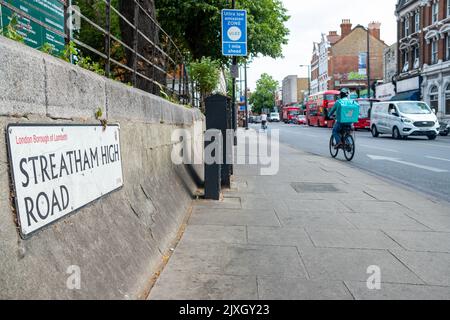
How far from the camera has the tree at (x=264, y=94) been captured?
425 feet

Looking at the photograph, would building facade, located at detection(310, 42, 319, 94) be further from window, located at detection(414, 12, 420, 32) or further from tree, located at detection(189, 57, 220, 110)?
tree, located at detection(189, 57, 220, 110)

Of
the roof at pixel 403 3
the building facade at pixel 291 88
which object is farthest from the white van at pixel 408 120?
the building facade at pixel 291 88

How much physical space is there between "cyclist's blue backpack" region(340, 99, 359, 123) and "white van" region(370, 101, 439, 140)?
10933 millimetres

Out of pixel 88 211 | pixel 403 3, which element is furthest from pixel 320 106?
pixel 88 211

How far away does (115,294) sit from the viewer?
2805 mm

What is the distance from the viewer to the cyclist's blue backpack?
12.6 metres

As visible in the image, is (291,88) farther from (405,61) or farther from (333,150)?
(333,150)

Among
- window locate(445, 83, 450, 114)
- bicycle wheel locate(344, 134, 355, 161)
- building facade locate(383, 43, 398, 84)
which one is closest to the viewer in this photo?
bicycle wheel locate(344, 134, 355, 161)

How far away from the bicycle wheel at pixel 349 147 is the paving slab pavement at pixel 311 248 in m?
5.29

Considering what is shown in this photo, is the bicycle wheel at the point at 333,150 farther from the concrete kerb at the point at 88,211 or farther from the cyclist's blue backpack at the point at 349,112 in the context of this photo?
the concrete kerb at the point at 88,211

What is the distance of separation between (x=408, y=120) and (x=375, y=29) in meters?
61.8

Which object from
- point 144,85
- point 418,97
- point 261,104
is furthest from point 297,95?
point 144,85

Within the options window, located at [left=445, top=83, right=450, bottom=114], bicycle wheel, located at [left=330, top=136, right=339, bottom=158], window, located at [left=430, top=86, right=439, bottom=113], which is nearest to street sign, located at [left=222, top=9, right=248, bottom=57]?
bicycle wheel, located at [left=330, top=136, right=339, bottom=158]
